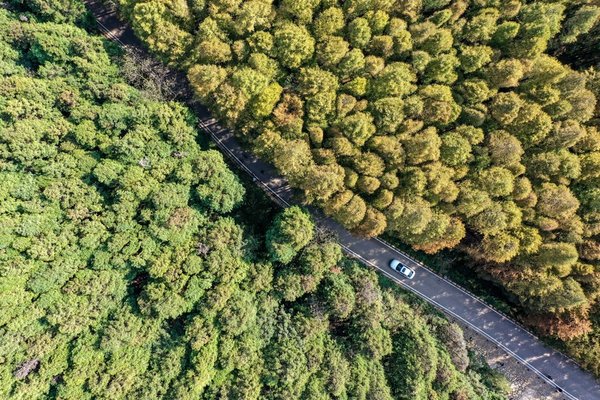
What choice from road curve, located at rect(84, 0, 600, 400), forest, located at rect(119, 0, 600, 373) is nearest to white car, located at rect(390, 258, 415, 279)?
road curve, located at rect(84, 0, 600, 400)

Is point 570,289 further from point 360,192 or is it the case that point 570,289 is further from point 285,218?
point 285,218

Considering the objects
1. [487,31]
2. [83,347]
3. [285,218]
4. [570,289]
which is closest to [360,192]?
[285,218]

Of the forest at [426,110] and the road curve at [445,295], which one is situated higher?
the forest at [426,110]

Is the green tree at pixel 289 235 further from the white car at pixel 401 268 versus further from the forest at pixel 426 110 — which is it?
the white car at pixel 401 268

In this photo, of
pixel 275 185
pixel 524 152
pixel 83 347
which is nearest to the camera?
pixel 83 347

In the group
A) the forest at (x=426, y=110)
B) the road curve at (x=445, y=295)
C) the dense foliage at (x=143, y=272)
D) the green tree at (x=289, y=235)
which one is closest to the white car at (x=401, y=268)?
the road curve at (x=445, y=295)

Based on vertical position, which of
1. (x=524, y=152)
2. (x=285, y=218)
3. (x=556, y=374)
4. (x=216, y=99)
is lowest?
(x=556, y=374)
